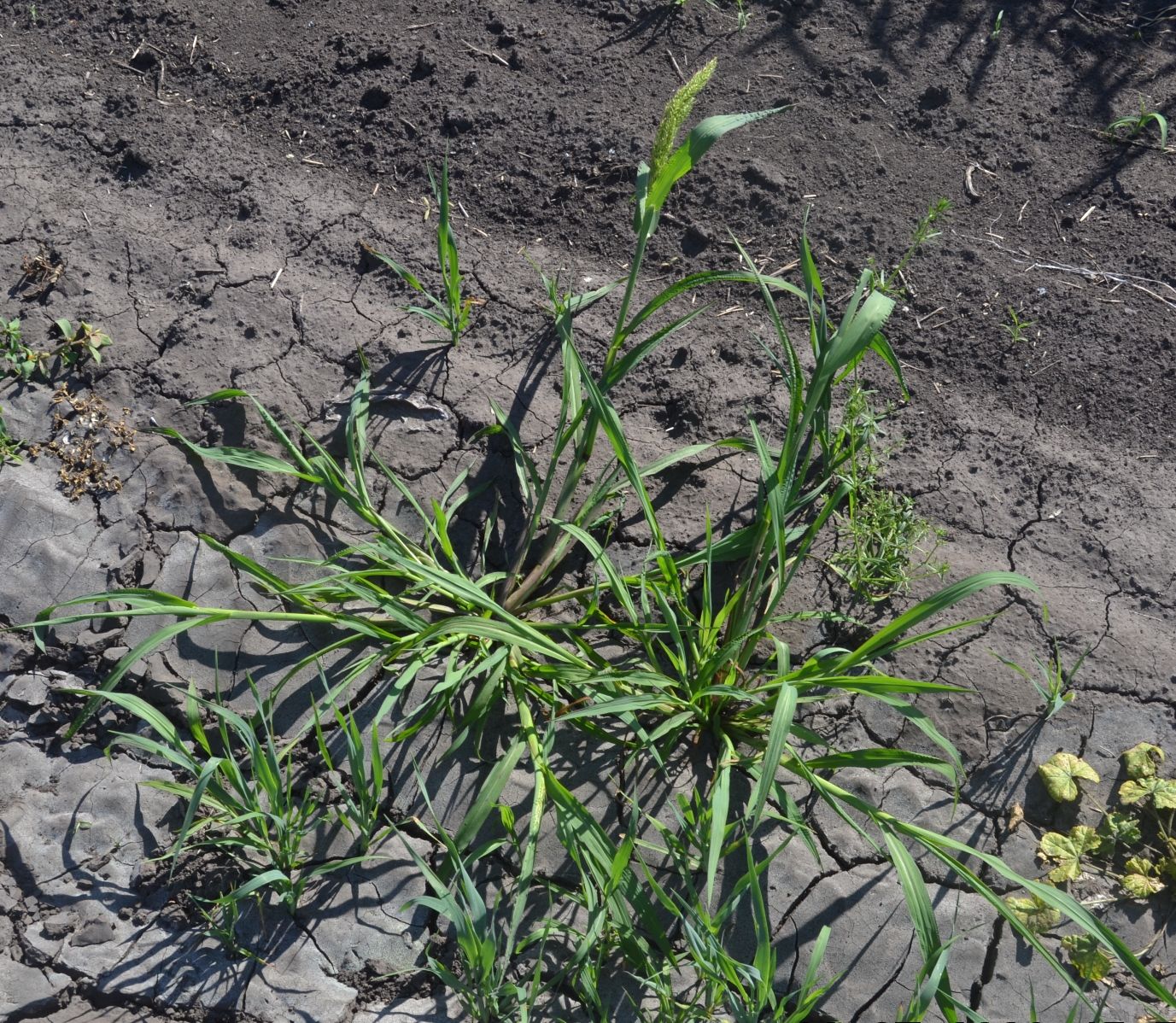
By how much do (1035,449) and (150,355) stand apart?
7.21 ft

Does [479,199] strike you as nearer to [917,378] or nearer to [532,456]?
[532,456]

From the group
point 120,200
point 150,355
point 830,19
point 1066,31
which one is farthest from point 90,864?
point 1066,31

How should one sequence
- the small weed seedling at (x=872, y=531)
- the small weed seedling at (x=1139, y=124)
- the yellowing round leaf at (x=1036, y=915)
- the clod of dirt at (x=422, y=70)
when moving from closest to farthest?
the yellowing round leaf at (x=1036, y=915) → the small weed seedling at (x=872, y=531) → the small weed seedling at (x=1139, y=124) → the clod of dirt at (x=422, y=70)

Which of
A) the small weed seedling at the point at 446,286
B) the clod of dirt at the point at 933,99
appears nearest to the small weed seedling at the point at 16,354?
the small weed seedling at the point at 446,286

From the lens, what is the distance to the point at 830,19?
2943mm

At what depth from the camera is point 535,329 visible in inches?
99.3

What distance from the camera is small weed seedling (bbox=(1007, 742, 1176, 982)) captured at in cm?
194

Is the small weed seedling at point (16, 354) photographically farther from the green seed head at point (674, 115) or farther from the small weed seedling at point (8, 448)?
the green seed head at point (674, 115)

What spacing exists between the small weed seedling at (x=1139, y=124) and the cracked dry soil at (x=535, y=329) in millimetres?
42

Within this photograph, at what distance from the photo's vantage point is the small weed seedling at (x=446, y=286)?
7.30 ft

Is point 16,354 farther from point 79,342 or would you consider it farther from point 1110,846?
point 1110,846

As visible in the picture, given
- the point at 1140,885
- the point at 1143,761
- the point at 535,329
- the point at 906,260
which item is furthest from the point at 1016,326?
the point at 1140,885

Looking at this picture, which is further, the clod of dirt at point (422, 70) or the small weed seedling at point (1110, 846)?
the clod of dirt at point (422, 70)

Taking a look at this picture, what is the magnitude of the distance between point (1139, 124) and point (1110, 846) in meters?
1.99
